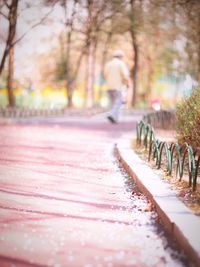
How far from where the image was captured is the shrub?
9.86 metres

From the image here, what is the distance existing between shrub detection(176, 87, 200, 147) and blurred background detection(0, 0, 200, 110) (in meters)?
0.87

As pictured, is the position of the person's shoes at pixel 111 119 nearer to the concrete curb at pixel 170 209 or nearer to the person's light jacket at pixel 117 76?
the person's light jacket at pixel 117 76

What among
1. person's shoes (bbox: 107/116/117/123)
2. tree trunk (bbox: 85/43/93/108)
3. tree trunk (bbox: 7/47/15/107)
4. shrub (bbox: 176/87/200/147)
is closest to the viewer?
shrub (bbox: 176/87/200/147)

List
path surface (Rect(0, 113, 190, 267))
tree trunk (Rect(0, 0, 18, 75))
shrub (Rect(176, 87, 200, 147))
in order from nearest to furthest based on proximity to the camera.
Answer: path surface (Rect(0, 113, 190, 267)) → shrub (Rect(176, 87, 200, 147)) → tree trunk (Rect(0, 0, 18, 75))

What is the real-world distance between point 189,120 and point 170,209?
4.09m

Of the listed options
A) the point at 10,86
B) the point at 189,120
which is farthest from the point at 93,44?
the point at 189,120

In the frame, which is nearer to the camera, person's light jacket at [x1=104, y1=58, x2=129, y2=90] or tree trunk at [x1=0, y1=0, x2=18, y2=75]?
person's light jacket at [x1=104, y1=58, x2=129, y2=90]

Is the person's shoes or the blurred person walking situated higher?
the blurred person walking

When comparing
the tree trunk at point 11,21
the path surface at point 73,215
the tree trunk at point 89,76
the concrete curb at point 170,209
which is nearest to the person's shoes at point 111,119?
the tree trunk at point 11,21

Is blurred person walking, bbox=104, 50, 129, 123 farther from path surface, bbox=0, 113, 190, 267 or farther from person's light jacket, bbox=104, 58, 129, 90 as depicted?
path surface, bbox=0, 113, 190, 267

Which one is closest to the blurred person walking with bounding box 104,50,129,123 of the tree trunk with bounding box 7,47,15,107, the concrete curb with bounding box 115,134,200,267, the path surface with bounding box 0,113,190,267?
the tree trunk with bounding box 7,47,15,107

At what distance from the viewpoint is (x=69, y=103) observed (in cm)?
3119

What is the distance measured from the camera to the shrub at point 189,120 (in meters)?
9.86

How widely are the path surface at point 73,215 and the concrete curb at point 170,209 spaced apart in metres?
0.12
